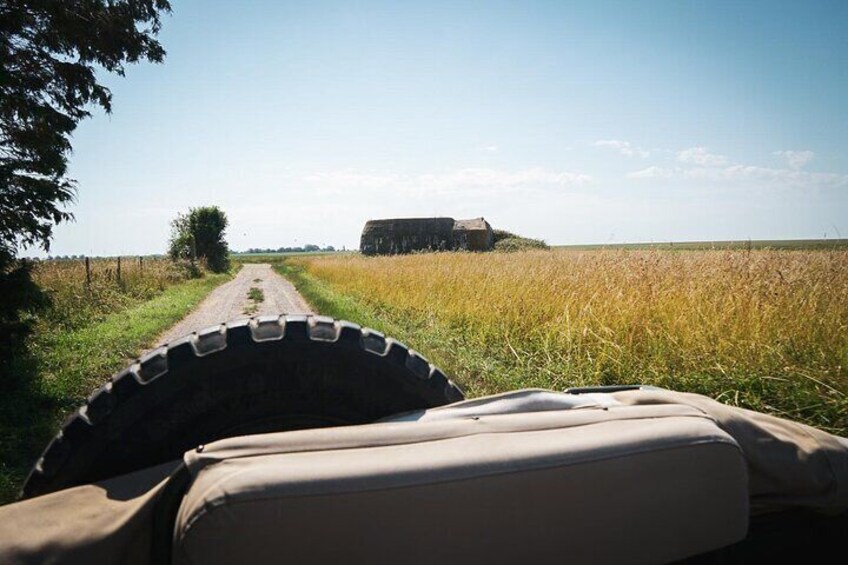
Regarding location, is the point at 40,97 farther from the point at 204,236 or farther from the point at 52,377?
the point at 204,236

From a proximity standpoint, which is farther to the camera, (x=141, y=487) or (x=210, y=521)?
(x=141, y=487)

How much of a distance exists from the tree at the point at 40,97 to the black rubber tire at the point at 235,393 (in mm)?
7600

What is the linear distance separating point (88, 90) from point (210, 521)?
33.0 feet

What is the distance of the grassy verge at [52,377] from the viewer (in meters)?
4.54

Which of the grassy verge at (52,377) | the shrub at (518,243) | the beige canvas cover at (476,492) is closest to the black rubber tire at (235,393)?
the beige canvas cover at (476,492)

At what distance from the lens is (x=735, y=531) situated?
1.15m

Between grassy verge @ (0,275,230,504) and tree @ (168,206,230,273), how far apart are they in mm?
36182

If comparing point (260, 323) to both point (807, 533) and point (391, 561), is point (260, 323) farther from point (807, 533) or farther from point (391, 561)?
point (807, 533)

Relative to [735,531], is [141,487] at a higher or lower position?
higher

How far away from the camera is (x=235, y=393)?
1.41 m

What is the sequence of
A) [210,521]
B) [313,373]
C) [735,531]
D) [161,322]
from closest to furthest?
[210,521] < [735,531] < [313,373] < [161,322]

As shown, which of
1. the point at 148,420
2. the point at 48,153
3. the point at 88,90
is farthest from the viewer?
the point at 88,90

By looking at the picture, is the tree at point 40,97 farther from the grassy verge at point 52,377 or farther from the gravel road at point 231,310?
the gravel road at point 231,310

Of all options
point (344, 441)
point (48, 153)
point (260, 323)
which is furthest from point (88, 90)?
point (344, 441)
